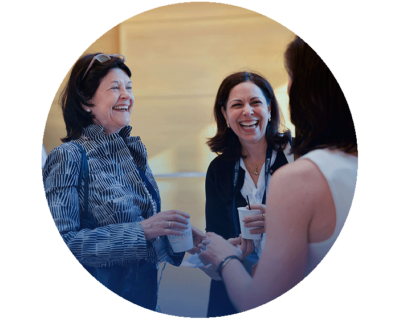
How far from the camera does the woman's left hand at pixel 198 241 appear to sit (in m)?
1.94

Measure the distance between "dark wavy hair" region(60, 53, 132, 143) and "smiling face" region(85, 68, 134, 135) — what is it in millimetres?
23

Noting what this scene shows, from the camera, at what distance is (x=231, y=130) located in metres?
1.93

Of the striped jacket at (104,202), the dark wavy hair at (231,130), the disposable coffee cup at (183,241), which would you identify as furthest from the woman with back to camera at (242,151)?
the striped jacket at (104,202)

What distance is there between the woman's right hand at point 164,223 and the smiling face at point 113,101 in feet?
1.58

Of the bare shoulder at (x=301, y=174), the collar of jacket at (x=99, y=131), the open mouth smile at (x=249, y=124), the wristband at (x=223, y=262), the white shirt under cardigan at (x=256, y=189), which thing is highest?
the open mouth smile at (x=249, y=124)

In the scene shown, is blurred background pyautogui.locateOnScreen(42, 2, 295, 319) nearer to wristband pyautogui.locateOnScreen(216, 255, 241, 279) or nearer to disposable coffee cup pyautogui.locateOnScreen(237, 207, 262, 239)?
wristband pyautogui.locateOnScreen(216, 255, 241, 279)

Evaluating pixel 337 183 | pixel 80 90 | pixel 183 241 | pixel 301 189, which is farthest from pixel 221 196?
pixel 80 90

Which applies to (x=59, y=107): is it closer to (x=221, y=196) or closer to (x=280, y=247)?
(x=221, y=196)

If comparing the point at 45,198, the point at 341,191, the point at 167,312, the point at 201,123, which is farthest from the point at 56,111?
the point at 341,191

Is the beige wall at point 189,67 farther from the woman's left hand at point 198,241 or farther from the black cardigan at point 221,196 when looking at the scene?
the woman's left hand at point 198,241

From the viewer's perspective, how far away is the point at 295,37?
1.97m

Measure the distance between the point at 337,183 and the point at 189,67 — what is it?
88 centimetres

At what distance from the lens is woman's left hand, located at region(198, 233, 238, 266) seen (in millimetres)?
1915

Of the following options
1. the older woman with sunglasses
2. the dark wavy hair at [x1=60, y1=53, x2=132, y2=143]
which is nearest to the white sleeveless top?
the older woman with sunglasses
